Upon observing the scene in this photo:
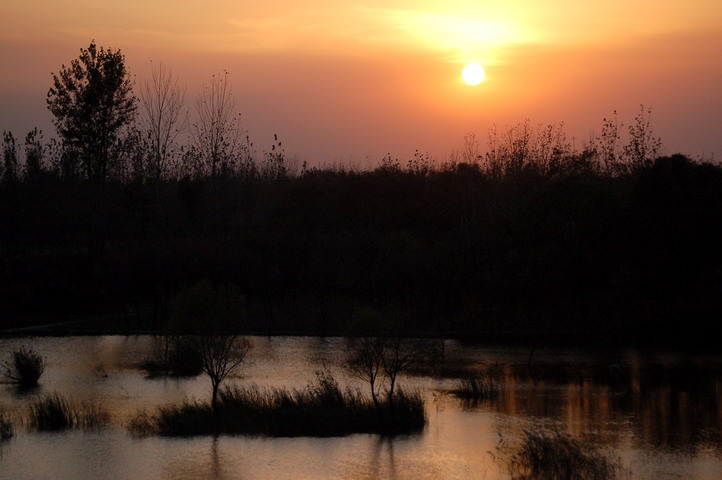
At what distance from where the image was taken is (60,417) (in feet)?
88.3

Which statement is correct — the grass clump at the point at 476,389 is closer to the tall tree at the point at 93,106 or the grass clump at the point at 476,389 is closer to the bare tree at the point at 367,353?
the bare tree at the point at 367,353

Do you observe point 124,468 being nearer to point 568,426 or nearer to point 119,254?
point 568,426

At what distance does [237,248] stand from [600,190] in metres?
23.2

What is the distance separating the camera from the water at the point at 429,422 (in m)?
23.0

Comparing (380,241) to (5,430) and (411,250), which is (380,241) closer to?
(411,250)

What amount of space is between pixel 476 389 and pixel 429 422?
15.1ft

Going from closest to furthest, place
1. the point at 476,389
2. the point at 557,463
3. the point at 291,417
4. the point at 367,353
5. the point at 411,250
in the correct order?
the point at 557,463, the point at 291,417, the point at 367,353, the point at 476,389, the point at 411,250

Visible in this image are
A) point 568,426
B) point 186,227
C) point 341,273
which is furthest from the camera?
point 186,227

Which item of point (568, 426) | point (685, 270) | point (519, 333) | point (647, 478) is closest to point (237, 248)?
point (519, 333)

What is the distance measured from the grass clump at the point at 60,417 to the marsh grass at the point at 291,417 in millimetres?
1293

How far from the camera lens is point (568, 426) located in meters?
27.5

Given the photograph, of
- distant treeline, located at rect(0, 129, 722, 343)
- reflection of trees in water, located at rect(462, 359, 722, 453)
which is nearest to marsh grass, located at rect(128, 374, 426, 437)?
reflection of trees in water, located at rect(462, 359, 722, 453)

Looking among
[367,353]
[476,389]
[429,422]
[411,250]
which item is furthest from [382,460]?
[411,250]

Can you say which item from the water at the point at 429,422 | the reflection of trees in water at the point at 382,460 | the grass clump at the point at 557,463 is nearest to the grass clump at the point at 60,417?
the water at the point at 429,422
